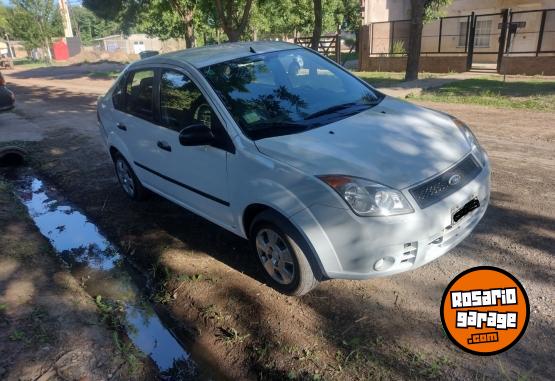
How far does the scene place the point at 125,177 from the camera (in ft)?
17.8

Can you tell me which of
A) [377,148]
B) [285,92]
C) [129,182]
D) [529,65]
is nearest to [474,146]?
[377,148]

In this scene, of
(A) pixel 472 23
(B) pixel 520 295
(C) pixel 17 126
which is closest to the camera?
(B) pixel 520 295

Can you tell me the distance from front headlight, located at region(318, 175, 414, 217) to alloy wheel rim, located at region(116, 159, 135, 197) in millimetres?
3331

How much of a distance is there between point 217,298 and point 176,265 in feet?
2.33

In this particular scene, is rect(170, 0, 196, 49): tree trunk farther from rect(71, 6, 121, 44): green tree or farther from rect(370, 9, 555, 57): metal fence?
rect(71, 6, 121, 44): green tree

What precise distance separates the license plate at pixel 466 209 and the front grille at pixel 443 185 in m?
0.15

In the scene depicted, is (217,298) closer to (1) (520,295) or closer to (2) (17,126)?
(1) (520,295)

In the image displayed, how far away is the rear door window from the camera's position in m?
4.42

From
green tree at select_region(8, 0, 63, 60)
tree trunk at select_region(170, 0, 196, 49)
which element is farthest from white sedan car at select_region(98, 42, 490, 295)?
green tree at select_region(8, 0, 63, 60)

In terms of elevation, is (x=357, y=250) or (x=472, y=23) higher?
(x=472, y=23)

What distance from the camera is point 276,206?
303cm

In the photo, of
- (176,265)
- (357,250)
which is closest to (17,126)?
(176,265)

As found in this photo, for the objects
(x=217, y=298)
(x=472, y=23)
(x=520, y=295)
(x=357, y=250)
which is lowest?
(x=217, y=298)

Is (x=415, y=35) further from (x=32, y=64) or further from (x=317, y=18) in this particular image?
(x=32, y=64)
